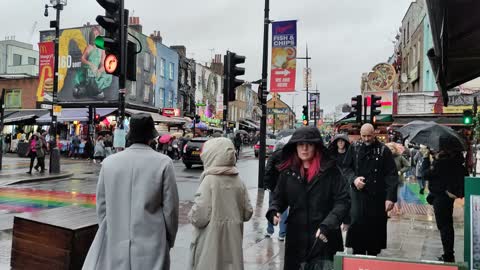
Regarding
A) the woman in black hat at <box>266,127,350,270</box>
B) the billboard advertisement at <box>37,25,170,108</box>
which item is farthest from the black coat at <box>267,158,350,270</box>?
the billboard advertisement at <box>37,25,170,108</box>

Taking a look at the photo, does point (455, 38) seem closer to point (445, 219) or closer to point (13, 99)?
point (445, 219)

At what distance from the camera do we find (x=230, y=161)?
12.9ft

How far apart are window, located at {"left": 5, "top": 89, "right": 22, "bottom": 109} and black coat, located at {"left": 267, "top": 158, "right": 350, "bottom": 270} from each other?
135 feet

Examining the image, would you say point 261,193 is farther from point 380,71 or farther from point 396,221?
point 380,71

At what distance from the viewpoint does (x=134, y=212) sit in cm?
349

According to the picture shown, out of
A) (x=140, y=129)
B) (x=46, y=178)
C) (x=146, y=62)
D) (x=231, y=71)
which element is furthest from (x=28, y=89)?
(x=140, y=129)

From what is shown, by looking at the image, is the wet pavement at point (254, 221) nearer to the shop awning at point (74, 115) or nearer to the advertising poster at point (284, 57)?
the advertising poster at point (284, 57)

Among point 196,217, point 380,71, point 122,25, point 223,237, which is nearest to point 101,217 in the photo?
point 196,217

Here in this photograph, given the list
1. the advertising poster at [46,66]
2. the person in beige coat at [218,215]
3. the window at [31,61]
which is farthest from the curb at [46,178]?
the window at [31,61]

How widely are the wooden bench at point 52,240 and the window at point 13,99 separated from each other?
39314 millimetres

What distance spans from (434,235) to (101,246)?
6.78 metres

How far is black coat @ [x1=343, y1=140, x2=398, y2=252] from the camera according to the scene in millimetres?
5488

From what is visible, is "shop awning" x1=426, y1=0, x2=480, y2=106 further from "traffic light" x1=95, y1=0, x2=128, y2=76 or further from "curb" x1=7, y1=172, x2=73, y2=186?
"curb" x1=7, y1=172, x2=73, y2=186

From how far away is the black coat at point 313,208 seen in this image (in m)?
3.73
